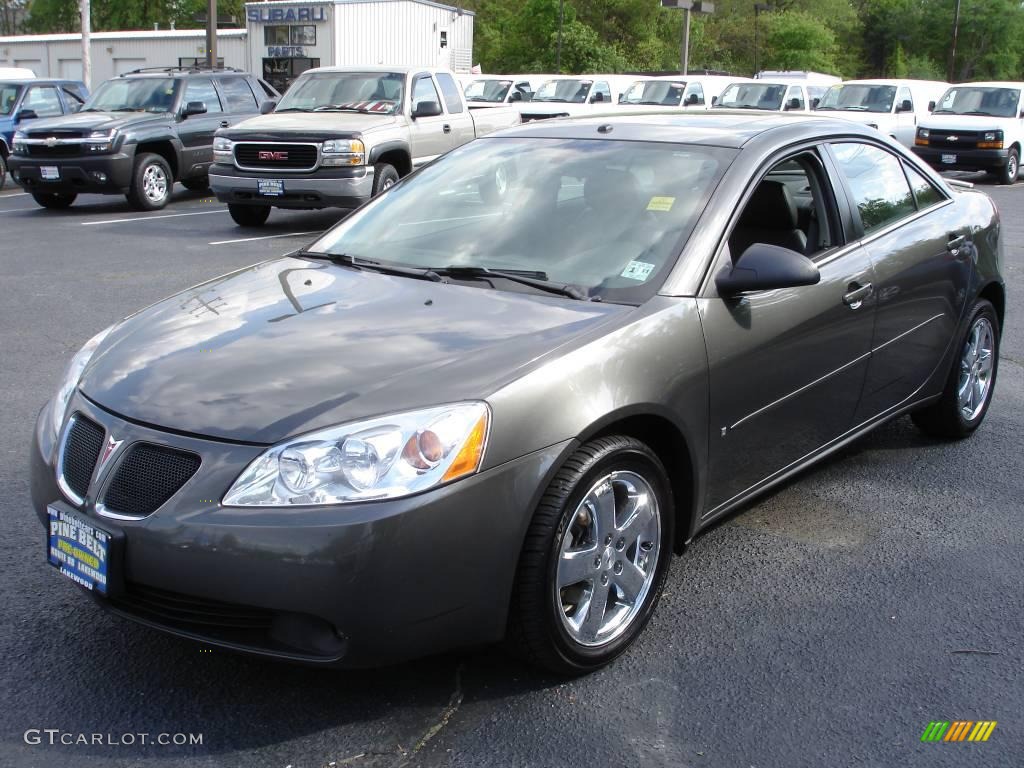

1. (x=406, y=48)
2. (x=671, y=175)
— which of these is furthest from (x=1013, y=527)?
(x=406, y=48)

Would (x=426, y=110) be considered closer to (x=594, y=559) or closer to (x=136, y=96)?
(x=136, y=96)

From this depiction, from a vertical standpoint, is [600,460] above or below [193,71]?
below

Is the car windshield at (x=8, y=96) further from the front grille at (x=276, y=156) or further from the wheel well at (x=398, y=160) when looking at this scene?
the wheel well at (x=398, y=160)

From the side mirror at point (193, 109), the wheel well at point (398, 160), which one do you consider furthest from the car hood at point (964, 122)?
the side mirror at point (193, 109)

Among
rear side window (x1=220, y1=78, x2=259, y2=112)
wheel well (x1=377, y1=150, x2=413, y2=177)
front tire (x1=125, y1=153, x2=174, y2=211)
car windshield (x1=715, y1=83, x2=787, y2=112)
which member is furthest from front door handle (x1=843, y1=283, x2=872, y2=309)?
car windshield (x1=715, y1=83, x2=787, y2=112)

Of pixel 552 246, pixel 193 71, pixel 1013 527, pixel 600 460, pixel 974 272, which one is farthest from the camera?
pixel 193 71

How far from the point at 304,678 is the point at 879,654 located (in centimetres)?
174

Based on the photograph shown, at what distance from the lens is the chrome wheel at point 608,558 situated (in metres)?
3.19

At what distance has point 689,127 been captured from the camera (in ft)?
14.4

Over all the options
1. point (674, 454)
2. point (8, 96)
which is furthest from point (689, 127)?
point (8, 96)

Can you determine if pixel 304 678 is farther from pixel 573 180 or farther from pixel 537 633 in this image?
pixel 573 180

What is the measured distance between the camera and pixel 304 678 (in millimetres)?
3217

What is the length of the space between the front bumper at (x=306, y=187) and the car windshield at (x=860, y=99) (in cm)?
1424

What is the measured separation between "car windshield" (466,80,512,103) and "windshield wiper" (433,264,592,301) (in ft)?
81.4
